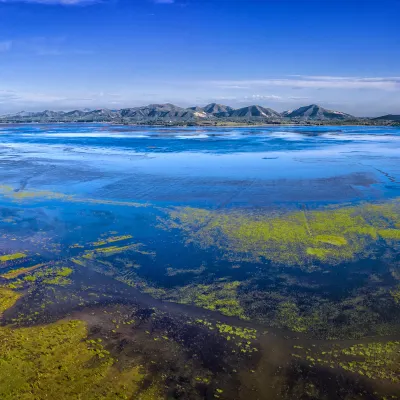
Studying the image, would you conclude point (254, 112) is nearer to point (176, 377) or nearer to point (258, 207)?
point (258, 207)

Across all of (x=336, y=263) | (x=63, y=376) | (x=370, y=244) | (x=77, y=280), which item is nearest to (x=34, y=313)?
(x=77, y=280)

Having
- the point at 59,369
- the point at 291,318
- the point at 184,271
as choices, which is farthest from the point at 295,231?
the point at 59,369

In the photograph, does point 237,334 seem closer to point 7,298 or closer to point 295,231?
point 7,298

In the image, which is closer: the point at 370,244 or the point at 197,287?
the point at 197,287

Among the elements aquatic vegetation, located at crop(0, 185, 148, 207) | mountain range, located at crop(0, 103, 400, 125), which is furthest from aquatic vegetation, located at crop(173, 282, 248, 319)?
mountain range, located at crop(0, 103, 400, 125)

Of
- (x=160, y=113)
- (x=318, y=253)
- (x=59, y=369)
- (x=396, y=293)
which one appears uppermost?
(x=160, y=113)

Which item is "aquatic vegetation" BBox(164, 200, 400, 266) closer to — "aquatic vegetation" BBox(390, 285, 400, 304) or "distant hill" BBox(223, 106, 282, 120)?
"aquatic vegetation" BBox(390, 285, 400, 304)
